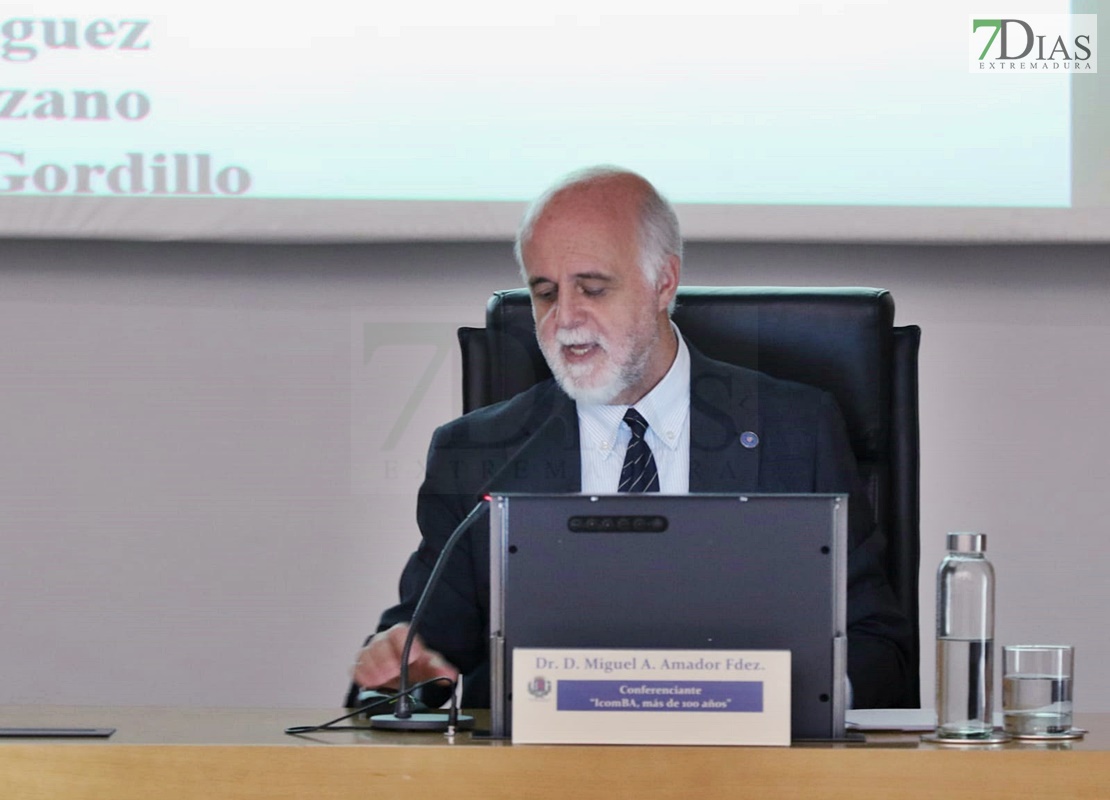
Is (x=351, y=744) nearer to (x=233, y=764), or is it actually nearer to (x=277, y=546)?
(x=233, y=764)

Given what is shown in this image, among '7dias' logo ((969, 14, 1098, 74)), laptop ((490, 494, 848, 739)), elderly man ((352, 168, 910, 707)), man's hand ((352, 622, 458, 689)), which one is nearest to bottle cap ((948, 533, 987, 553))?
A: laptop ((490, 494, 848, 739))

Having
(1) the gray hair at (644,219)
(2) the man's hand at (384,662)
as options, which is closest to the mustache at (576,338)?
(1) the gray hair at (644,219)

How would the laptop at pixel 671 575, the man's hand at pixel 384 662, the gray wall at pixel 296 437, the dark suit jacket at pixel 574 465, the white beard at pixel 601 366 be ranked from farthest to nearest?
the gray wall at pixel 296 437 → the white beard at pixel 601 366 → the dark suit jacket at pixel 574 465 → the man's hand at pixel 384 662 → the laptop at pixel 671 575

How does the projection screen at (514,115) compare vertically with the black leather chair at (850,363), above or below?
above

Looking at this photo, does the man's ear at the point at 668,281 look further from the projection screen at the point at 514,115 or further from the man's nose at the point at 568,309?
the projection screen at the point at 514,115

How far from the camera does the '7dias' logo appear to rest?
2.51 m

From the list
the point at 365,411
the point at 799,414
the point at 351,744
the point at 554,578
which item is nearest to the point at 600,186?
the point at 799,414

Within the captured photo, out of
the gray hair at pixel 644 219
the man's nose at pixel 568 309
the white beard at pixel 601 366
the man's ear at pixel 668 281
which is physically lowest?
the white beard at pixel 601 366

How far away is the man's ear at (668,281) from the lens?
209 centimetres

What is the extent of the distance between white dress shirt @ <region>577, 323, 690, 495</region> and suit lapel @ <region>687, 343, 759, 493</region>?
0.02m

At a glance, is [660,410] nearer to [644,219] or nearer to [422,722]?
[644,219]

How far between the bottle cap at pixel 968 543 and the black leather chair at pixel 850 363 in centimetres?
72

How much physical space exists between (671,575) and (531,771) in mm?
198

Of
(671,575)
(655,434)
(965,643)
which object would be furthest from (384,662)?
(655,434)
